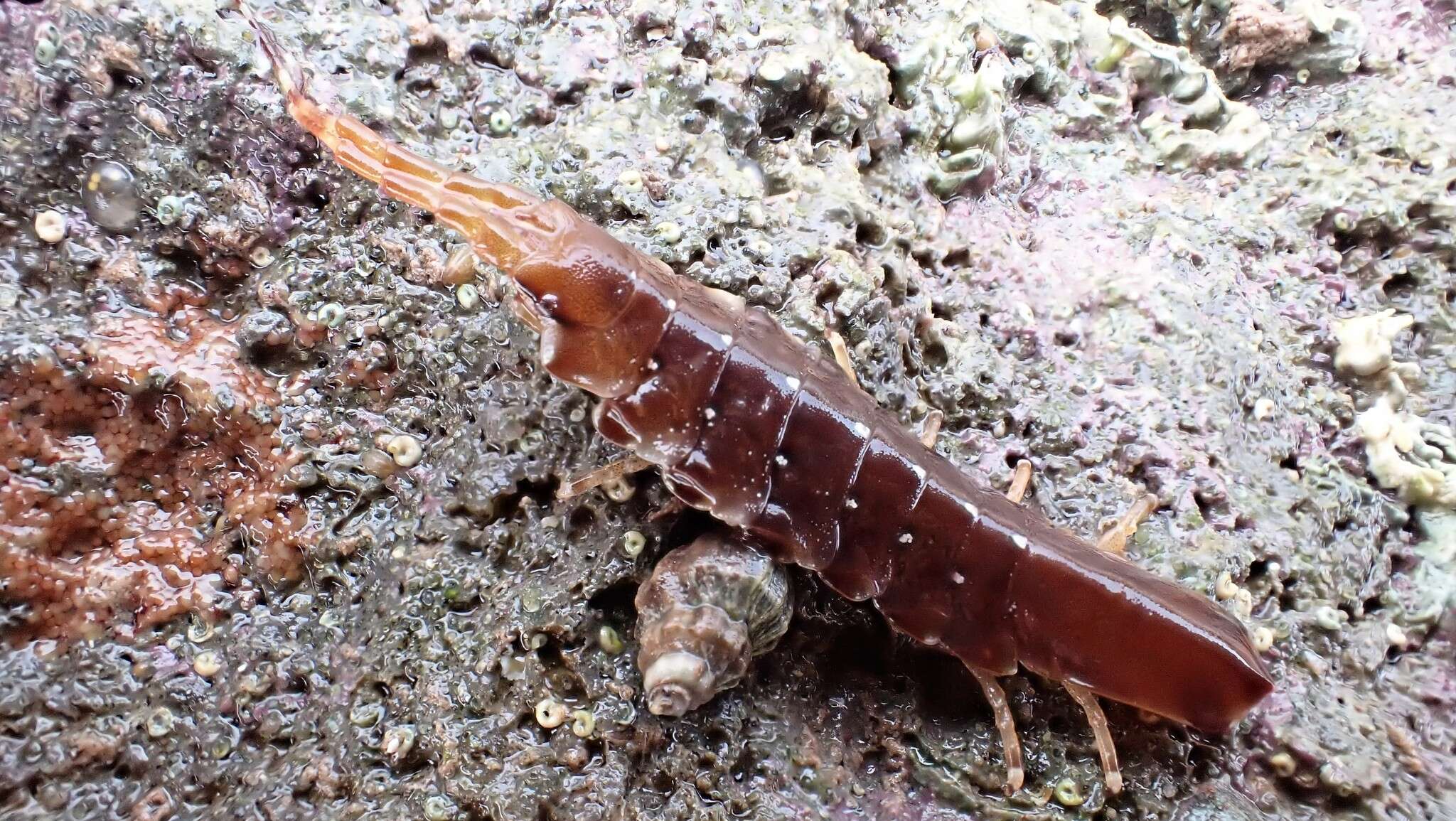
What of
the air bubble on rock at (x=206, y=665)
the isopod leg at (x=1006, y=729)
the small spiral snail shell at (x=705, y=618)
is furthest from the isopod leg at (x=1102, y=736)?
the air bubble on rock at (x=206, y=665)

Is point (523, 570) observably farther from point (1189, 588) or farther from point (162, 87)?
point (1189, 588)

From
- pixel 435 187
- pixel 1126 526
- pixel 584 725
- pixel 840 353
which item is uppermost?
pixel 435 187

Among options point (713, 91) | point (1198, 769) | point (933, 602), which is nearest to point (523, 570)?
point (933, 602)

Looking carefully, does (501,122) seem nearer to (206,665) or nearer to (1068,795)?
(206,665)

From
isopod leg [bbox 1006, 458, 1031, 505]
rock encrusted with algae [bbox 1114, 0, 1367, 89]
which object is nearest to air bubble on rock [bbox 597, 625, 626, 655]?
isopod leg [bbox 1006, 458, 1031, 505]

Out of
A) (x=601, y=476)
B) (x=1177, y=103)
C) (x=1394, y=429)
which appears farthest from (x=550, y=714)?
(x=1177, y=103)

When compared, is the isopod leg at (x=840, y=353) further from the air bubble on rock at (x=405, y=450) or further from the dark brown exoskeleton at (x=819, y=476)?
the air bubble on rock at (x=405, y=450)
